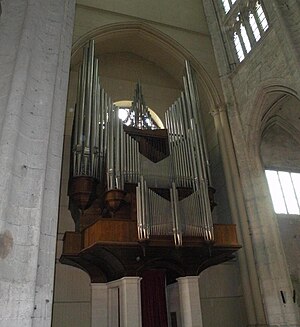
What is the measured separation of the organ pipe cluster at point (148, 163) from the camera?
766 cm

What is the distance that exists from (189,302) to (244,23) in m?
8.31

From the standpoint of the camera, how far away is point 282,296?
8.23 m

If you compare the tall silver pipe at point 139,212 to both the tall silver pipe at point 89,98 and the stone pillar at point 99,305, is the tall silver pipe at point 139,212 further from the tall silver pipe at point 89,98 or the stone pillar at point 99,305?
the stone pillar at point 99,305

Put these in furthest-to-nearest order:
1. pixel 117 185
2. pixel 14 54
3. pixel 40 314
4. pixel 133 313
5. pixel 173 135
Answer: pixel 173 135, pixel 117 185, pixel 133 313, pixel 14 54, pixel 40 314

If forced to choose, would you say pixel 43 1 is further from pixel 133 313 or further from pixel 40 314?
pixel 133 313

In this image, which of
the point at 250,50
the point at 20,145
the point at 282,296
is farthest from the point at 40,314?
the point at 250,50

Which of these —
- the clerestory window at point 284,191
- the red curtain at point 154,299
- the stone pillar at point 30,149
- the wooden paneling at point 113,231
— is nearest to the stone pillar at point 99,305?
the red curtain at point 154,299

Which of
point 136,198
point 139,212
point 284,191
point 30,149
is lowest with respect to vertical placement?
point 30,149

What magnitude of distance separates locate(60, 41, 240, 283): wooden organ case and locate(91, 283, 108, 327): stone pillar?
218mm

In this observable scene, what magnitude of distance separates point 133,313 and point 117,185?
2799 mm

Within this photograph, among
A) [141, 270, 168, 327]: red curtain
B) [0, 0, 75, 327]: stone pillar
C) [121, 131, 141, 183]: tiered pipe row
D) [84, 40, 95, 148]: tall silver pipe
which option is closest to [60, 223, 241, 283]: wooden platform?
[141, 270, 168, 327]: red curtain

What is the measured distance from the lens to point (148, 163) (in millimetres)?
8883

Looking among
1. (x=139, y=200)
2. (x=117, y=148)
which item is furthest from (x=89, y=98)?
(x=139, y=200)

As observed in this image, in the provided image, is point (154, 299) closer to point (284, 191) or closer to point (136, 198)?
point (136, 198)
